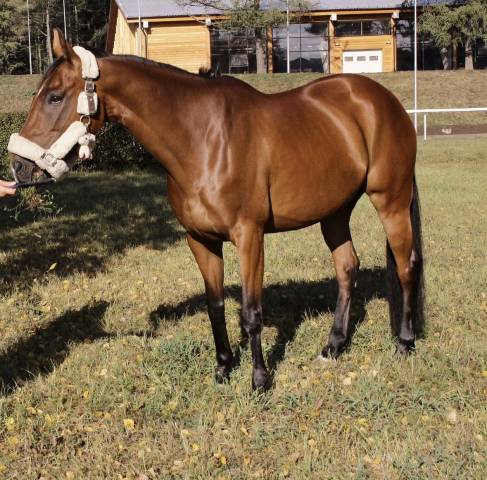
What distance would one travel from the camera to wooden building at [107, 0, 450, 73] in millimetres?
42656

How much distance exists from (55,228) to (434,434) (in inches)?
297

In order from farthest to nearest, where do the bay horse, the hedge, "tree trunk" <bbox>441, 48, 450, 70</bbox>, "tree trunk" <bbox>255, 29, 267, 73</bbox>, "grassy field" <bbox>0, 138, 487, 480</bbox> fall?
"tree trunk" <bbox>441, 48, 450, 70</bbox> < "tree trunk" <bbox>255, 29, 267, 73</bbox> < the hedge < the bay horse < "grassy field" <bbox>0, 138, 487, 480</bbox>

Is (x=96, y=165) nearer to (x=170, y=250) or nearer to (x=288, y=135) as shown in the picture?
(x=170, y=250)

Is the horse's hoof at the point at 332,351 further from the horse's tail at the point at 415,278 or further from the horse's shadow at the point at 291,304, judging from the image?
the horse's tail at the point at 415,278

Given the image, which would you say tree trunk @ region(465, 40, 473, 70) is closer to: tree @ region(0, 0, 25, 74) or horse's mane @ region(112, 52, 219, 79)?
tree @ region(0, 0, 25, 74)

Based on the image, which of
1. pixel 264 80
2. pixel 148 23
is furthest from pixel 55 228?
pixel 148 23

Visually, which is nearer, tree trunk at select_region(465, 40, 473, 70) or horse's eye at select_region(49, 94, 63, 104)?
horse's eye at select_region(49, 94, 63, 104)

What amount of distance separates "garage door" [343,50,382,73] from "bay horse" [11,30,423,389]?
41.7 meters

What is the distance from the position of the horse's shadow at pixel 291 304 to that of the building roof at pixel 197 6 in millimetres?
37570

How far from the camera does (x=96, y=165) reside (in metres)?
17.7

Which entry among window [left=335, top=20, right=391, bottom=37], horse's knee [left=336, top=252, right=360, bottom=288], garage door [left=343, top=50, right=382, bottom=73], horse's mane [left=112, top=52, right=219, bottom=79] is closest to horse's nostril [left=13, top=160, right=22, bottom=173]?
horse's mane [left=112, top=52, right=219, bottom=79]

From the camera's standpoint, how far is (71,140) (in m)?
3.63

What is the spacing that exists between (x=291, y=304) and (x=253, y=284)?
2.08 meters

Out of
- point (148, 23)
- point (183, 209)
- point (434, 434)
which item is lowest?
point (434, 434)
